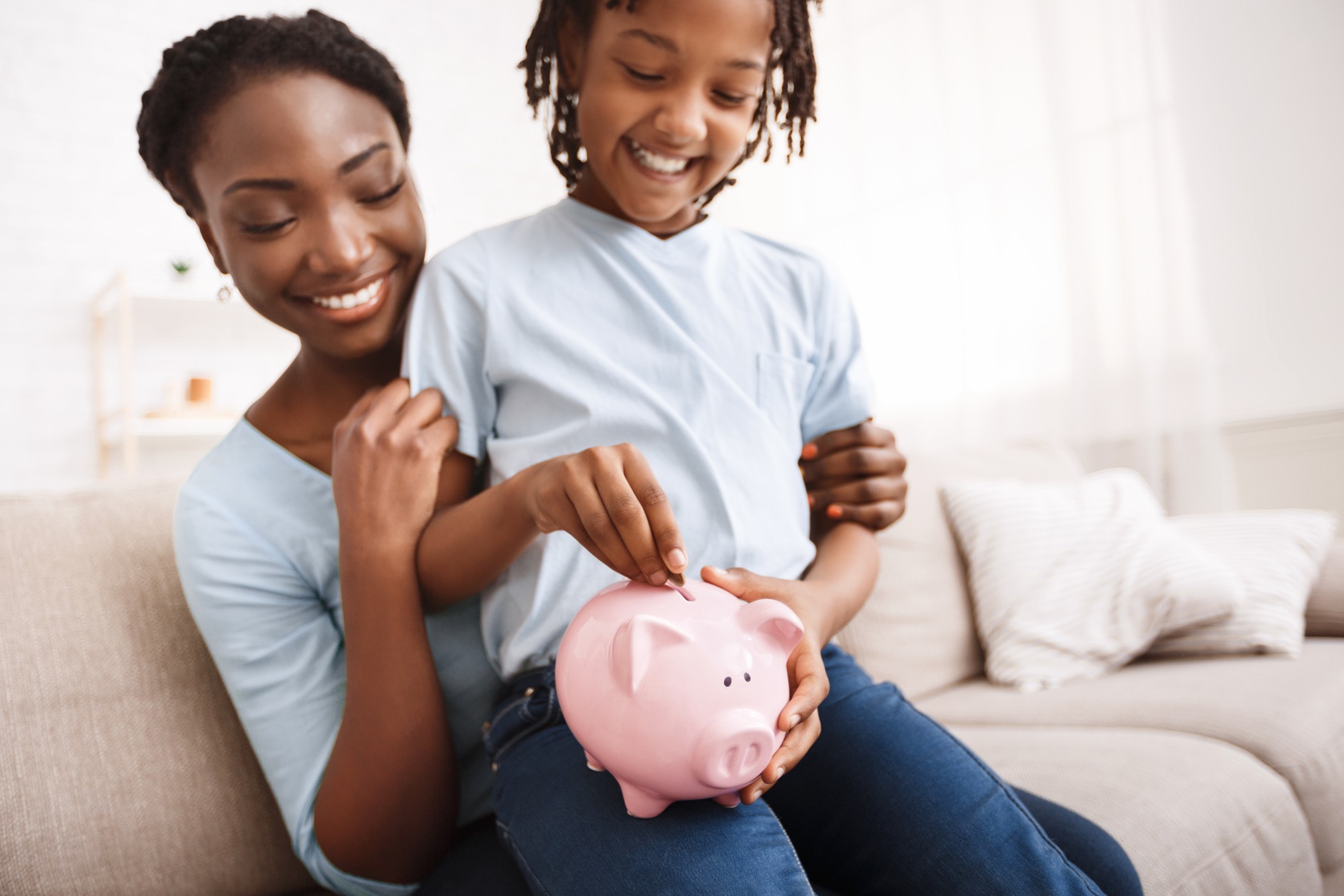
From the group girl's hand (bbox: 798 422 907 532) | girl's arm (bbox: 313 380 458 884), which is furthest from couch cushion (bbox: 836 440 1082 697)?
girl's arm (bbox: 313 380 458 884)

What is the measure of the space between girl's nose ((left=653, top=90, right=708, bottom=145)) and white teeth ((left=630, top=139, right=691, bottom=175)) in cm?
3

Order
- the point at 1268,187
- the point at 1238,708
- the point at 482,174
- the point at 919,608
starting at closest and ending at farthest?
1. the point at 1238,708
2. the point at 919,608
3. the point at 1268,187
4. the point at 482,174

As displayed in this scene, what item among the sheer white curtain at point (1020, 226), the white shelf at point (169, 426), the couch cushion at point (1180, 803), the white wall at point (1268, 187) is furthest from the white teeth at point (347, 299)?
the white shelf at point (169, 426)

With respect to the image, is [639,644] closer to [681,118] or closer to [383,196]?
[681,118]

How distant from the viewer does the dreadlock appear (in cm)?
106

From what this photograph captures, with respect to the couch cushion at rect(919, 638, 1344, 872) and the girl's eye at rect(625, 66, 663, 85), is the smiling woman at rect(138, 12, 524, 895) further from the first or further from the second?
the couch cushion at rect(919, 638, 1344, 872)


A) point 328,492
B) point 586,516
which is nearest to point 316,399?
point 328,492

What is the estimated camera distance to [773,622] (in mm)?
722

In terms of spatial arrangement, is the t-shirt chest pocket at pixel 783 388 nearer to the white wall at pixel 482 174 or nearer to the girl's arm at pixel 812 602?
the girl's arm at pixel 812 602

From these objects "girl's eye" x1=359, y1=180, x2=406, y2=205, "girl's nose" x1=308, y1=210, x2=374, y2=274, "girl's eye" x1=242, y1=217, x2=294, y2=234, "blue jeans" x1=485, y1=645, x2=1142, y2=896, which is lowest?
"blue jeans" x1=485, y1=645, x2=1142, y2=896

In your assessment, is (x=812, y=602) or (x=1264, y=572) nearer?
(x=812, y=602)

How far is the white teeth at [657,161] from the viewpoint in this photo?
1011 mm

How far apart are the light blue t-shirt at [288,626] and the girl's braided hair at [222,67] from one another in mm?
328

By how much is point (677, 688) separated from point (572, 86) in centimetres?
76
